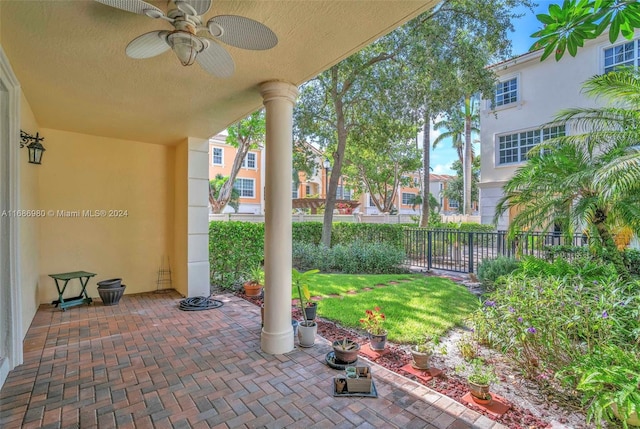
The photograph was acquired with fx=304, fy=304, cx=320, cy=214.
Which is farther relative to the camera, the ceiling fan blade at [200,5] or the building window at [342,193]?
the building window at [342,193]

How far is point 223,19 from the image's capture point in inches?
66.6

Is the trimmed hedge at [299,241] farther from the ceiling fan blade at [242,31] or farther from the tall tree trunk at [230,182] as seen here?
the ceiling fan blade at [242,31]

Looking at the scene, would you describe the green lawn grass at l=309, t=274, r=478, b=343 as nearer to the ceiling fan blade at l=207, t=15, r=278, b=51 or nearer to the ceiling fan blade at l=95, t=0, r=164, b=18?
the ceiling fan blade at l=207, t=15, r=278, b=51

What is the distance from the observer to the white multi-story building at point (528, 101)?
9234 mm

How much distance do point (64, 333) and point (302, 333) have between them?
284 centimetres

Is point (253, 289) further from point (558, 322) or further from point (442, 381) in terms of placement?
point (558, 322)

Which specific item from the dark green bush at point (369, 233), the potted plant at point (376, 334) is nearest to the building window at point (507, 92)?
the dark green bush at point (369, 233)

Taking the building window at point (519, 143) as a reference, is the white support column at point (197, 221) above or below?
below

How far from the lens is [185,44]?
1.87 meters

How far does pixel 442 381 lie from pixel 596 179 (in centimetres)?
280

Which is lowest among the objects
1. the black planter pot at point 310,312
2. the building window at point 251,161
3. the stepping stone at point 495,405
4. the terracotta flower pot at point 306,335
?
the stepping stone at point 495,405

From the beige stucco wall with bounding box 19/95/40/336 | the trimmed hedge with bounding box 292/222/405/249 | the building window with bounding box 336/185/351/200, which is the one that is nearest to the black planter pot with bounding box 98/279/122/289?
the beige stucco wall with bounding box 19/95/40/336

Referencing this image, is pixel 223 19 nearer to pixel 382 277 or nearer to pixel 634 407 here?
pixel 634 407

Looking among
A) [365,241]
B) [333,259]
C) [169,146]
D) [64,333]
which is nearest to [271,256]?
[64,333]
